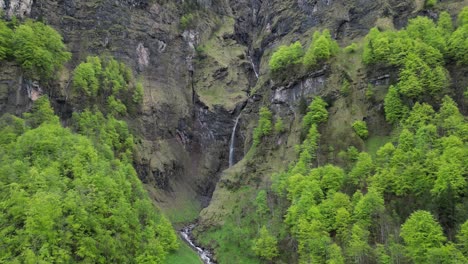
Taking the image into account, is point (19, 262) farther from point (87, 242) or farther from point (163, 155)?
Result: point (163, 155)

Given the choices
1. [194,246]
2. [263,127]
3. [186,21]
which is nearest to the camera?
[194,246]

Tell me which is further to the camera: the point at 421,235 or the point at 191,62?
the point at 191,62

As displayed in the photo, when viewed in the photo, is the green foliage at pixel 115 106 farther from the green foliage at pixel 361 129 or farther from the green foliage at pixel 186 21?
the green foliage at pixel 361 129

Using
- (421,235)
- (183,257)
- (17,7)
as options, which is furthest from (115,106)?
(421,235)

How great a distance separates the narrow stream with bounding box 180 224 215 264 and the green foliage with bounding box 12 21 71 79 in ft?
152

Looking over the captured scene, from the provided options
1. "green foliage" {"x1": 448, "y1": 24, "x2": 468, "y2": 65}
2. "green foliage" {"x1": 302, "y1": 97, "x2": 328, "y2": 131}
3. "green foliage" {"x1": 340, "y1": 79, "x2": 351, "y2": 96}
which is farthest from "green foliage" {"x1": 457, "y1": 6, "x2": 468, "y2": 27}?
"green foliage" {"x1": 302, "y1": 97, "x2": 328, "y2": 131}

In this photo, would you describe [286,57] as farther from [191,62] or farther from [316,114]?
[191,62]

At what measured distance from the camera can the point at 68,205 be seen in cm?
6053

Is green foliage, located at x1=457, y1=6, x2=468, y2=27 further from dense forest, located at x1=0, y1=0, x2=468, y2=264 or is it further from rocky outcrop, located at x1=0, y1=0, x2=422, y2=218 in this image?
rocky outcrop, located at x1=0, y1=0, x2=422, y2=218

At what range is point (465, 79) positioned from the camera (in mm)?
73750

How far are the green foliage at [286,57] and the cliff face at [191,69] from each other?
496 centimetres

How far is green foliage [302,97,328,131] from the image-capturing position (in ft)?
283

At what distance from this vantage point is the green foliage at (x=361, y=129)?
78.9 metres

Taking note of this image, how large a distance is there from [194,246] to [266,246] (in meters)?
20.2
